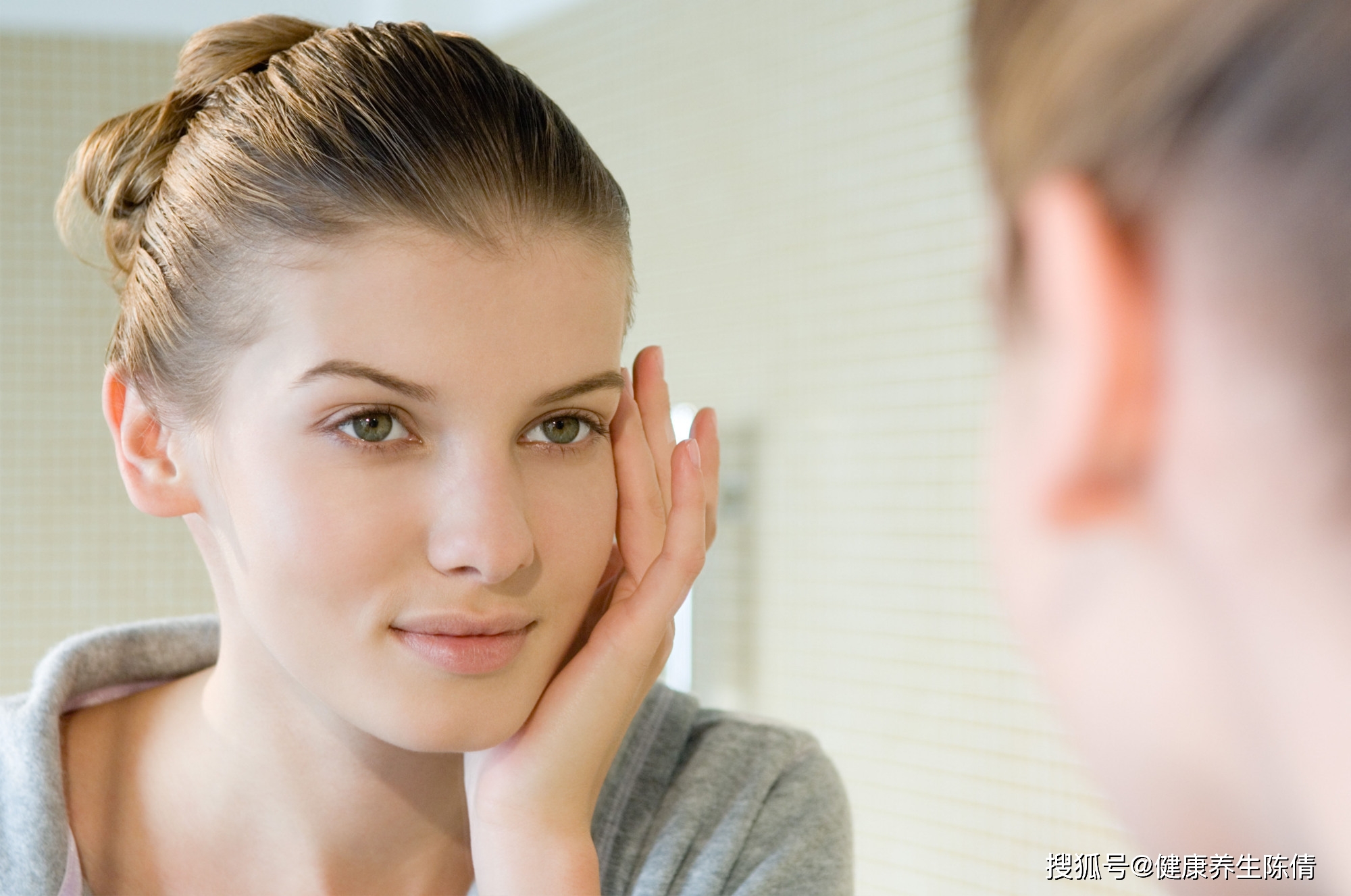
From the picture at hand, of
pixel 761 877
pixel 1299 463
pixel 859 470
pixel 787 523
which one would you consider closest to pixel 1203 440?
pixel 1299 463

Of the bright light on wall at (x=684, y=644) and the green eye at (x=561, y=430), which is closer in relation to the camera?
the green eye at (x=561, y=430)

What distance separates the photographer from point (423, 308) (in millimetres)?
716

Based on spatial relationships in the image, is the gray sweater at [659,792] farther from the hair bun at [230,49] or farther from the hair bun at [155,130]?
the hair bun at [230,49]

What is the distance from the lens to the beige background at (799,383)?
1600 millimetres

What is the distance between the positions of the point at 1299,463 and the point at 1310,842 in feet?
0.22

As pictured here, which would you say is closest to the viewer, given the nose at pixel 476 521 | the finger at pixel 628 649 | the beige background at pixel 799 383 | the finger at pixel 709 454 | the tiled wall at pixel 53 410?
the nose at pixel 476 521

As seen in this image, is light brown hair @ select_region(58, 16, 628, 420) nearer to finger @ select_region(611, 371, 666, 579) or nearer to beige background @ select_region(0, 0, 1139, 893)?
finger @ select_region(611, 371, 666, 579)

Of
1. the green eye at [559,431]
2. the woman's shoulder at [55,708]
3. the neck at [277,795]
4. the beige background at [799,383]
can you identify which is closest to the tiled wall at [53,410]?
the beige background at [799,383]

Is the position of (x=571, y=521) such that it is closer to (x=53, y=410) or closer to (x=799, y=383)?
(x=799, y=383)

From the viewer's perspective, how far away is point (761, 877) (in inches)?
34.7

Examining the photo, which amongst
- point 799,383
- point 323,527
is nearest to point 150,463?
point 323,527

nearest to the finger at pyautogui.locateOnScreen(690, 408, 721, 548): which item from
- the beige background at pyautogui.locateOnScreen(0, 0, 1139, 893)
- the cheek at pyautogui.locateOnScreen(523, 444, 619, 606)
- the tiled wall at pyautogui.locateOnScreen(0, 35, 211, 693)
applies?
the cheek at pyautogui.locateOnScreen(523, 444, 619, 606)

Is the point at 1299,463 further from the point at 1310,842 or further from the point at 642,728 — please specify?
the point at 642,728

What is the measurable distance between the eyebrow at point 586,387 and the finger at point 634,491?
46 millimetres
